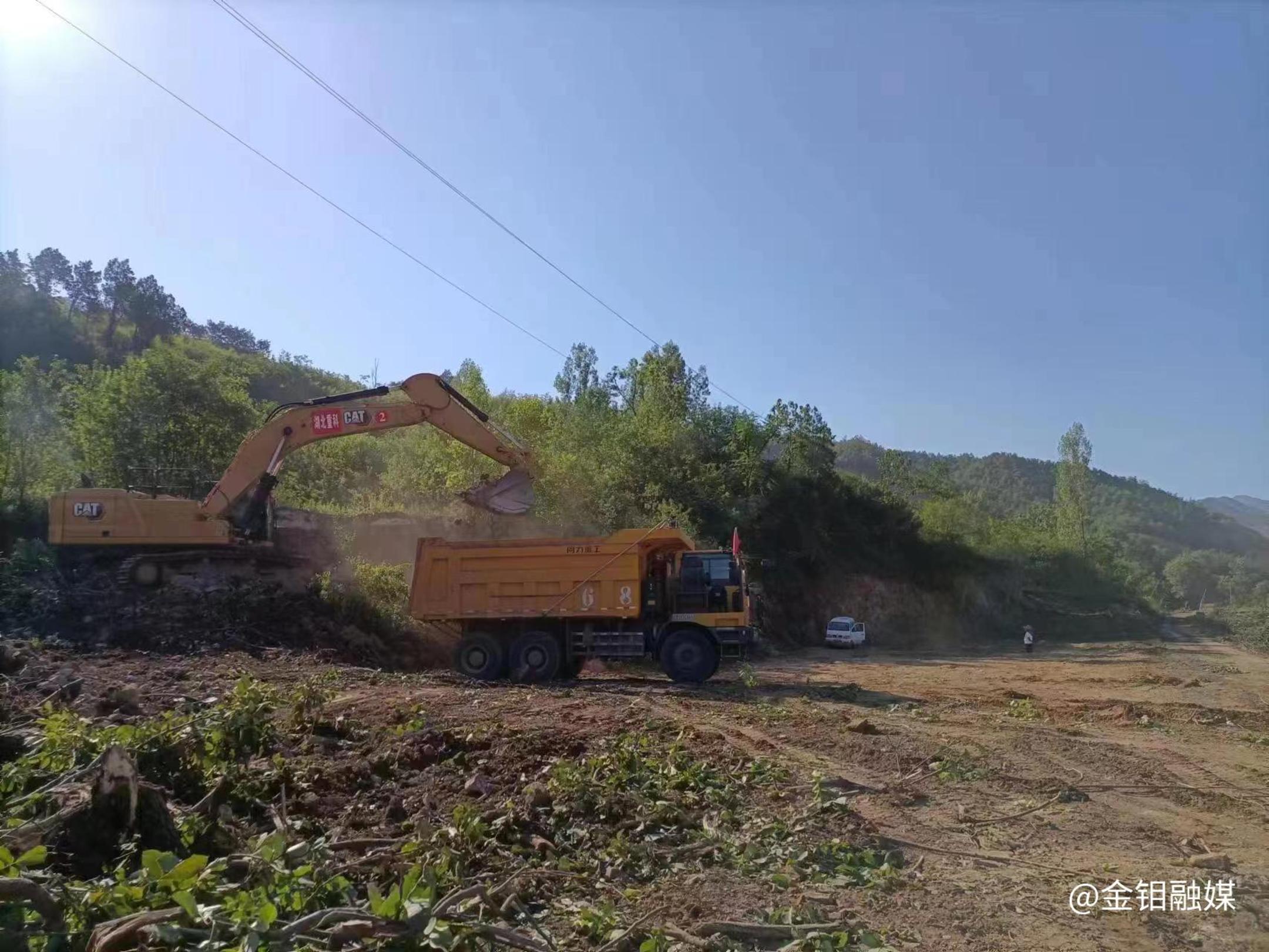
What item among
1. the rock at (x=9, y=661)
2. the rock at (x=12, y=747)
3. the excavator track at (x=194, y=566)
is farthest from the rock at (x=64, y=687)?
the excavator track at (x=194, y=566)

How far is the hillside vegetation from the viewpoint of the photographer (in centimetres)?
2780

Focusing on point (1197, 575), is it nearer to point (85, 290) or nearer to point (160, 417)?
point (160, 417)

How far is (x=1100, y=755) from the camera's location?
952 cm

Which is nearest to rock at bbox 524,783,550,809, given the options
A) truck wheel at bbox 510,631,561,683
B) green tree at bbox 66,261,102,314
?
truck wheel at bbox 510,631,561,683

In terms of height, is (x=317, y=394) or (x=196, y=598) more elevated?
(x=317, y=394)

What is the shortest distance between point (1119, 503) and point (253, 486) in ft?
382

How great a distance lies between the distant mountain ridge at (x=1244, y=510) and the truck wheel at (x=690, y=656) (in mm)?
117083

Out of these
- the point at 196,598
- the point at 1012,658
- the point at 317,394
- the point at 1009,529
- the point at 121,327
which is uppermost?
the point at 121,327

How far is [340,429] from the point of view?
17.1 m

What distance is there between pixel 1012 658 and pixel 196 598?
23.9 m

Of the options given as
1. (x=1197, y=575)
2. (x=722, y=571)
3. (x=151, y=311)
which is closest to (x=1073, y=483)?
(x=1197, y=575)

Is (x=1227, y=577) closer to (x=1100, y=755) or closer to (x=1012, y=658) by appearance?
(x=1012, y=658)

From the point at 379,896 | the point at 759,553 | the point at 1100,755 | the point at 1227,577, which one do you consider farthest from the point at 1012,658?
the point at 1227,577

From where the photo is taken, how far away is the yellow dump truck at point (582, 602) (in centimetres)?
1563
